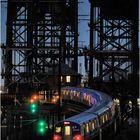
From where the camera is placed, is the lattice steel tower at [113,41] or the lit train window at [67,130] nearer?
the lit train window at [67,130]

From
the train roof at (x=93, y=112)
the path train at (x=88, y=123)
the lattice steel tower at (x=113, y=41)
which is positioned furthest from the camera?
the lattice steel tower at (x=113, y=41)

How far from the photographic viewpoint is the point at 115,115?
44375 millimetres

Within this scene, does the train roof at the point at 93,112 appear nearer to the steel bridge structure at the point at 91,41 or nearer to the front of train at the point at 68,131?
the front of train at the point at 68,131

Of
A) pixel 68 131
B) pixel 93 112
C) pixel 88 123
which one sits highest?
pixel 93 112

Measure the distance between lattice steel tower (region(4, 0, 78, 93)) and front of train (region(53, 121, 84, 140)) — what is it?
3724 centimetres

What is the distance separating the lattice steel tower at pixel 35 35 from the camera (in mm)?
73562

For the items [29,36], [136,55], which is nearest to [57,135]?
[136,55]

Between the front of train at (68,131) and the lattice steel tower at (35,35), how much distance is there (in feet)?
122

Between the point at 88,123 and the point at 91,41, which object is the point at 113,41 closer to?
the point at 91,41

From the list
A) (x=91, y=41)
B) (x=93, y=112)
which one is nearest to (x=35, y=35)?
(x=91, y=41)

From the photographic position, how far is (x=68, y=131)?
31.8m

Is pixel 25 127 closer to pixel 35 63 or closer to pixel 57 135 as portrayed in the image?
pixel 57 135

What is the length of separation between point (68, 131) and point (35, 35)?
4898 cm

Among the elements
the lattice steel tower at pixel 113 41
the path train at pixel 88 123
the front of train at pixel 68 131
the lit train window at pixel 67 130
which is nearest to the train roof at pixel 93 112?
the path train at pixel 88 123
